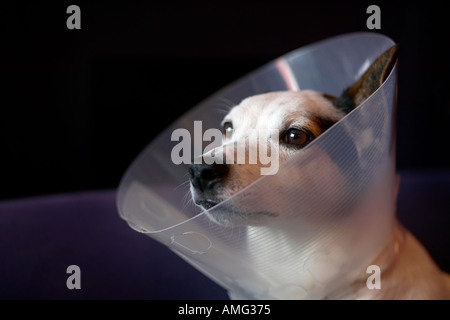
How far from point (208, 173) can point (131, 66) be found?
1762mm

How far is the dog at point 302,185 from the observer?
3.07ft

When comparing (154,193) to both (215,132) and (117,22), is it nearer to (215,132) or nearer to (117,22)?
(215,132)

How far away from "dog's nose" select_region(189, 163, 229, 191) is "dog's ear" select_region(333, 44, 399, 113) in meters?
0.38

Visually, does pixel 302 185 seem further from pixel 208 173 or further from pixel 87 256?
pixel 87 256

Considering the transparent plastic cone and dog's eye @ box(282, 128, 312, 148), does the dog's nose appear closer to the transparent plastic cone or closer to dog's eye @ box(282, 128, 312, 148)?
the transparent plastic cone

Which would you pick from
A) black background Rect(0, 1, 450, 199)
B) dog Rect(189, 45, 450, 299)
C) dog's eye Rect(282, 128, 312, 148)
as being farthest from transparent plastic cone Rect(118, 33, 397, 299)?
black background Rect(0, 1, 450, 199)

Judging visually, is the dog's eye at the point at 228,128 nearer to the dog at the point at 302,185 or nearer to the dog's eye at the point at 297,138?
the dog at the point at 302,185

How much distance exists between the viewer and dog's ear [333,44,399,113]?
99 cm

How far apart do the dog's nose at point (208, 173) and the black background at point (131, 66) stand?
5.49 ft

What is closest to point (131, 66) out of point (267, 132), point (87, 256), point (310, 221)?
point (87, 256)

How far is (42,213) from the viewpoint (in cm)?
153

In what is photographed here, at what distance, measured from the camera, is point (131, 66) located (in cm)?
257

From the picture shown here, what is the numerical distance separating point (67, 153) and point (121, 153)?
0.29 metres

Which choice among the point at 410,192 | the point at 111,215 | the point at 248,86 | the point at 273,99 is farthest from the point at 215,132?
the point at 410,192
